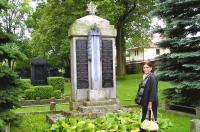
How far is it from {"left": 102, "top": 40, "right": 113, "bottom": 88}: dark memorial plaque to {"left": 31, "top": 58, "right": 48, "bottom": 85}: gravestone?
1306cm

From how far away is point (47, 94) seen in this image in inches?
949

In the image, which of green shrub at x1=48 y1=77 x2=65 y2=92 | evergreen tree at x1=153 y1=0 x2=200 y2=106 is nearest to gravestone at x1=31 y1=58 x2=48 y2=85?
green shrub at x1=48 y1=77 x2=65 y2=92

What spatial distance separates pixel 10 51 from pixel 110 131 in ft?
10.4

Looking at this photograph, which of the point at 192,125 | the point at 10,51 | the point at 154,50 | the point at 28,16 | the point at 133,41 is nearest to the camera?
the point at 192,125

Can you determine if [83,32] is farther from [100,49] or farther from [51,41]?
[51,41]

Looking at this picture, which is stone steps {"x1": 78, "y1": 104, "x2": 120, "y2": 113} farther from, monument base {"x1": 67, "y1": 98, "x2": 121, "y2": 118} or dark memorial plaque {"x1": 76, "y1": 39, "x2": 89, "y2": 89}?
dark memorial plaque {"x1": 76, "y1": 39, "x2": 89, "y2": 89}

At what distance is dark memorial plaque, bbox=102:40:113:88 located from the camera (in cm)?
1661

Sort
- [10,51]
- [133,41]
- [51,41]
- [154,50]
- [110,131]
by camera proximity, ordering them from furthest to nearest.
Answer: [154,50] < [133,41] < [51,41] < [10,51] < [110,131]

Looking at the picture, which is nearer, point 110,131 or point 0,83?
point 110,131

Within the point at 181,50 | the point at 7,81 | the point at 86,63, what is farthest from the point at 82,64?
the point at 7,81

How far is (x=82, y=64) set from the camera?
1623 centimetres

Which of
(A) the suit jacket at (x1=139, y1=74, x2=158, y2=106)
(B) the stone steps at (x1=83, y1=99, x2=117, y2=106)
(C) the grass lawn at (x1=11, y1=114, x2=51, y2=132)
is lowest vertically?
(C) the grass lawn at (x1=11, y1=114, x2=51, y2=132)

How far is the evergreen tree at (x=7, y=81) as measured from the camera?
387 inches

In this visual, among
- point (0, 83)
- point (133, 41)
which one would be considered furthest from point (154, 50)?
point (0, 83)
